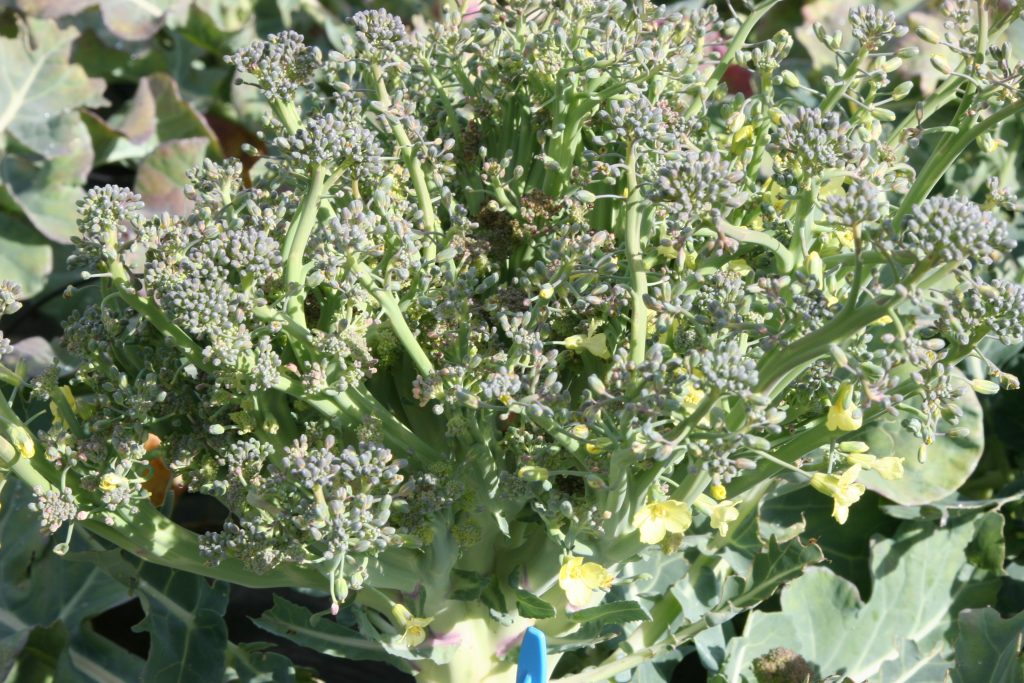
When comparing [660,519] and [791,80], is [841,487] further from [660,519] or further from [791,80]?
[791,80]

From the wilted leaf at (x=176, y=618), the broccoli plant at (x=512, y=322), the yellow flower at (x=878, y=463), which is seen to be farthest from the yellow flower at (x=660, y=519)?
the wilted leaf at (x=176, y=618)

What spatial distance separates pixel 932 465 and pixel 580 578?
16.9 inches

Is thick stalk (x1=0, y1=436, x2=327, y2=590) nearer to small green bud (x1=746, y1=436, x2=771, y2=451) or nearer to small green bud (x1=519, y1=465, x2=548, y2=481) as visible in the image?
small green bud (x1=519, y1=465, x2=548, y2=481)

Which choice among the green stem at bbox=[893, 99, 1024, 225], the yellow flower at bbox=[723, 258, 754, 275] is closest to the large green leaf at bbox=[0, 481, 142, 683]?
the yellow flower at bbox=[723, 258, 754, 275]

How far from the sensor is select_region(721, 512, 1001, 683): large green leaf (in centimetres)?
86

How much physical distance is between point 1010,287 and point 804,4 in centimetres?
105

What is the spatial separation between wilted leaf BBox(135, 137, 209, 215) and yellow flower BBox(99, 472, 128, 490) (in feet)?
2.27

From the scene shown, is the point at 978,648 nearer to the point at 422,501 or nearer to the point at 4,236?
the point at 422,501

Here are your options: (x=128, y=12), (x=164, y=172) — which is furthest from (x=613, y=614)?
(x=128, y=12)

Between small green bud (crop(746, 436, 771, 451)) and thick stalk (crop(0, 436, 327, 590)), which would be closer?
small green bud (crop(746, 436, 771, 451))

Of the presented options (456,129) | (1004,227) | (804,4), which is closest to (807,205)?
(1004,227)

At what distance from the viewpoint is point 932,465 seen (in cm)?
91

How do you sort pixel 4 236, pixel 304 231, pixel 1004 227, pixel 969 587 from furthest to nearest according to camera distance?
pixel 4 236
pixel 969 587
pixel 304 231
pixel 1004 227

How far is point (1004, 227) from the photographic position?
1.66 feet
